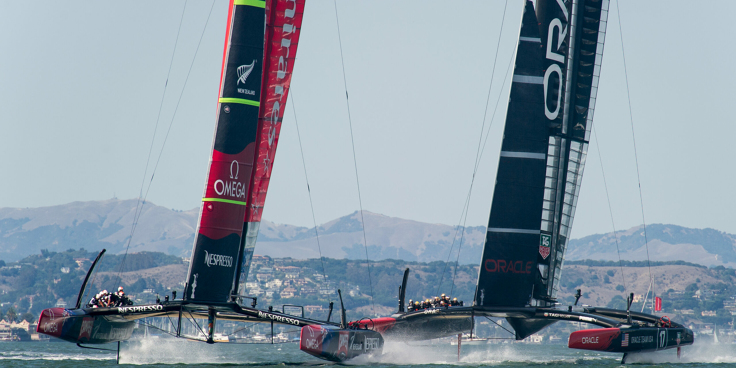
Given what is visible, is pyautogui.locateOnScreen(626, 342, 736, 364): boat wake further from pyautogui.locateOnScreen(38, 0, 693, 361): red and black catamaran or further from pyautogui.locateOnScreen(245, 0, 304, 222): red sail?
pyautogui.locateOnScreen(245, 0, 304, 222): red sail

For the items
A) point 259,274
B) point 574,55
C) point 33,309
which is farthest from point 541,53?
point 259,274

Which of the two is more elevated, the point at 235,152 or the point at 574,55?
the point at 574,55

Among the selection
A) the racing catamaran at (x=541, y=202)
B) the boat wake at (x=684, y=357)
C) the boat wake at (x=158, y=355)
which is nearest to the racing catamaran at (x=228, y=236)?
the racing catamaran at (x=541, y=202)

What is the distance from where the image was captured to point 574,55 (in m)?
22.8

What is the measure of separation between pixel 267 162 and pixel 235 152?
3.08 m

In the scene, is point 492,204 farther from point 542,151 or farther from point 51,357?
point 51,357

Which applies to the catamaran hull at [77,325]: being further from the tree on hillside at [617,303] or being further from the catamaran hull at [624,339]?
the tree on hillside at [617,303]

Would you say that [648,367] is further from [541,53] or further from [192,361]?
[192,361]

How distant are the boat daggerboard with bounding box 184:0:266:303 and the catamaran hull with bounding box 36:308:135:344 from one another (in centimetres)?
221

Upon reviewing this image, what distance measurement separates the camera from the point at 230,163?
59.2 feet

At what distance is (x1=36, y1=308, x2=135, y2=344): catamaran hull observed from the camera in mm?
17750

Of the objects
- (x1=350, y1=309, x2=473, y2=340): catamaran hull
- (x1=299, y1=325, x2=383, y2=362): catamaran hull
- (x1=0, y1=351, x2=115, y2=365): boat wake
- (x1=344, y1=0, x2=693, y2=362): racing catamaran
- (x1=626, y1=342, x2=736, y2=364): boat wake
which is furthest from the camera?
(x1=0, y1=351, x2=115, y2=365): boat wake

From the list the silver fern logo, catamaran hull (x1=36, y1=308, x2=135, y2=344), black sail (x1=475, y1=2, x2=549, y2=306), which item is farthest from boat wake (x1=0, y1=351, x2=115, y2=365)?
black sail (x1=475, y1=2, x2=549, y2=306)

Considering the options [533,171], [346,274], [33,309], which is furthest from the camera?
[346,274]
